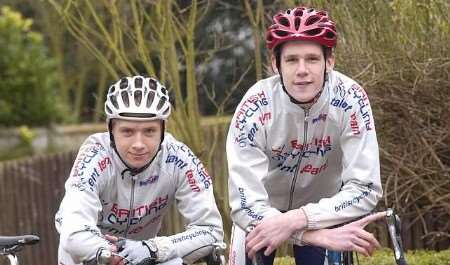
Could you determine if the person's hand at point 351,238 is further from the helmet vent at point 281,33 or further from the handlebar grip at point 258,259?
the helmet vent at point 281,33

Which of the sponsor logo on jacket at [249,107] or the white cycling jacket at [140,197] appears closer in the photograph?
the sponsor logo on jacket at [249,107]

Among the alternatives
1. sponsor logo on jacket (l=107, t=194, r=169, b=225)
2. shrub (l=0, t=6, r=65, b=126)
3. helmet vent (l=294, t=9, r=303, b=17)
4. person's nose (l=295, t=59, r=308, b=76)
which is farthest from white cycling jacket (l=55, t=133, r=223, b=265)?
shrub (l=0, t=6, r=65, b=126)

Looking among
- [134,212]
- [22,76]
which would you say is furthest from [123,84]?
[22,76]

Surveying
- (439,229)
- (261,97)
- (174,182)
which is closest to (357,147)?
(261,97)

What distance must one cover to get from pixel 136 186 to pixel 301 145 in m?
0.83

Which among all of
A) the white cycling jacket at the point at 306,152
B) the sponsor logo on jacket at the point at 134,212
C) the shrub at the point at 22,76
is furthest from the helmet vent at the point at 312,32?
the shrub at the point at 22,76

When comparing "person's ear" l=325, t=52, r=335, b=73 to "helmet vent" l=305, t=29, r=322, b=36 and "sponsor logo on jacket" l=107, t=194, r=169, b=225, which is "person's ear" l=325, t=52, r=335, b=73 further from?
"sponsor logo on jacket" l=107, t=194, r=169, b=225

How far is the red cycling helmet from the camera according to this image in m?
5.07

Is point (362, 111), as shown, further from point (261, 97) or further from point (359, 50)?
point (359, 50)

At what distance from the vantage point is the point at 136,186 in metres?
5.44

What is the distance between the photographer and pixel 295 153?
5258mm

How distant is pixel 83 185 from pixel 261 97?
3.05 ft

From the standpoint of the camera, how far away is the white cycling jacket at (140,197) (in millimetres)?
5242

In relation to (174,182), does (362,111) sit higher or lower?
higher
